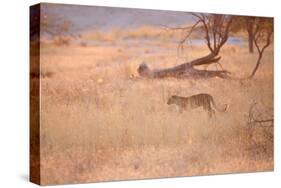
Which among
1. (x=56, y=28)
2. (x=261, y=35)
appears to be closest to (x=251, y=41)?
(x=261, y=35)

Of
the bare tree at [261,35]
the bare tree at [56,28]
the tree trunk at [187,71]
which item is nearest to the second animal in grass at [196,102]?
the tree trunk at [187,71]

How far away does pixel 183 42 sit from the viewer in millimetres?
9266

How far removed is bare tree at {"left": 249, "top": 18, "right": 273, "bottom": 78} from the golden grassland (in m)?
0.09

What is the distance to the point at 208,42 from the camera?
9.46 meters

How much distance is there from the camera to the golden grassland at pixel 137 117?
8.50m

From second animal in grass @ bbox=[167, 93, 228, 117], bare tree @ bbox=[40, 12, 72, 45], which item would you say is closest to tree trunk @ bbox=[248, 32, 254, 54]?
second animal in grass @ bbox=[167, 93, 228, 117]

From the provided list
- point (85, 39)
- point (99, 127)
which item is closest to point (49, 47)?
point (85, 39)

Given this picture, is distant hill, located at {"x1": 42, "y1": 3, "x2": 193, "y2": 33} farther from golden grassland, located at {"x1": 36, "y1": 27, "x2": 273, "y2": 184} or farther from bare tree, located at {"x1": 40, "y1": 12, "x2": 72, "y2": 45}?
golden grassland, located at {"x1": 36, "y1": 27, "x2": 273, "y2": 184}

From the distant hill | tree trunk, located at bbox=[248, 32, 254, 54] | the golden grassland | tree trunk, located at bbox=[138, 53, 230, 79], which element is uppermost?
the distant hill

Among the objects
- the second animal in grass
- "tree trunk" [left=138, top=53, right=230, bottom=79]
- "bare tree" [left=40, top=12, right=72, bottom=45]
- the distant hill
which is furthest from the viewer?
the second animal in grass

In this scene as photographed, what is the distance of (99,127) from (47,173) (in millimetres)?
803

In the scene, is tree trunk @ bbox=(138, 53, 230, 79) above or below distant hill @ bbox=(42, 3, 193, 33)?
below

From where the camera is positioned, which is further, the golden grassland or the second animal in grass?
the second animal in grass

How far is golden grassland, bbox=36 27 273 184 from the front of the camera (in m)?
8.50
